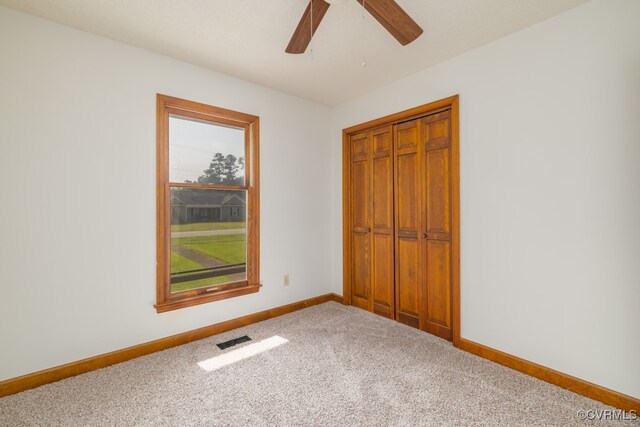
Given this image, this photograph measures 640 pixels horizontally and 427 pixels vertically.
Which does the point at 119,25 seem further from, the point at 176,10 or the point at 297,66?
the point at 297,66

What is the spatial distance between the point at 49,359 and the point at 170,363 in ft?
2.61

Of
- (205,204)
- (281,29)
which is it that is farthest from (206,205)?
(281,29)

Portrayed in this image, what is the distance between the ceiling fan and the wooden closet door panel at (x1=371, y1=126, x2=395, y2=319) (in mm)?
1490

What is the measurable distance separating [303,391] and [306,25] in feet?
7.63

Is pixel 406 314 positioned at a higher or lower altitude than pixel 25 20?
lower

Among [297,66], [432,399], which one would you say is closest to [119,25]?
[297,66]

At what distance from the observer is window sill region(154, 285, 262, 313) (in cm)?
258

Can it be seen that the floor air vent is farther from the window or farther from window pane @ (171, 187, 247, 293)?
window pane @ (171, 187, 247, 293)

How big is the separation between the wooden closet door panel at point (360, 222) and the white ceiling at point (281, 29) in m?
0.94

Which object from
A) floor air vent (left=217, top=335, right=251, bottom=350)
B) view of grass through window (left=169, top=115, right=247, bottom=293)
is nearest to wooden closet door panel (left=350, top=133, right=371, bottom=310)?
view of grass through window (left=169, top=115, right=247, bottom=293)

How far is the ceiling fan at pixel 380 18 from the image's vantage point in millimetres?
1600

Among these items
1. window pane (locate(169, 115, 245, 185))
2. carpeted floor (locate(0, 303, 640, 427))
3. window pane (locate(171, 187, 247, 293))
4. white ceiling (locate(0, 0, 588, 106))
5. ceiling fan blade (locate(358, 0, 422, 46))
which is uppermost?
white ceiling (locate(0, 0, 588, 106))

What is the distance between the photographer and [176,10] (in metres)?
2.00

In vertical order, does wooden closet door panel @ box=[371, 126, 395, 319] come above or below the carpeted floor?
above
